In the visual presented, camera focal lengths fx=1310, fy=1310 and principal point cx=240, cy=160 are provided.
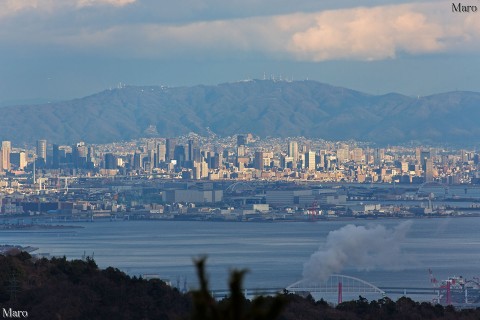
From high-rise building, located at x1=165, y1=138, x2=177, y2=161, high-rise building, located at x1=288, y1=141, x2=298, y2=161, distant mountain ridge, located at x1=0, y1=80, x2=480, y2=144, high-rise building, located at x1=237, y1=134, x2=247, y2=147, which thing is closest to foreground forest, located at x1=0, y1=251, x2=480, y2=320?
high-rise building, located at x1=165, y1=138, x2=177, y2=161

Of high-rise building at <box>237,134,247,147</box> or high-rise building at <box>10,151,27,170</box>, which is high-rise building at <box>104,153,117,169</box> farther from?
high-rise building at <box>237,134,247,147</box>

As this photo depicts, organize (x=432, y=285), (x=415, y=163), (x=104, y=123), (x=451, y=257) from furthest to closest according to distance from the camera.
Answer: (x=104, y=123) < (x=415, y=163) < (x=451, y=257) < (x=432, y=285)

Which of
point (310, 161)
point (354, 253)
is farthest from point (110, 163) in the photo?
point (354, 253)

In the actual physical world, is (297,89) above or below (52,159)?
above

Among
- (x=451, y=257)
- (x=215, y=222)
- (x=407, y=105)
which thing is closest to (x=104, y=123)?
(x=407, y=105)

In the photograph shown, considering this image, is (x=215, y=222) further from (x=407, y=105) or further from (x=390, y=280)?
(x=407, y=105)

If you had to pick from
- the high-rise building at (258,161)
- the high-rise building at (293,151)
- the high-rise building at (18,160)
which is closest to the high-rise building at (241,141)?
the high-rise building at (293,151)

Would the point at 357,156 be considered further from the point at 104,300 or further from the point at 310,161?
the point at 104,300
